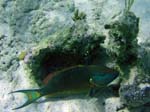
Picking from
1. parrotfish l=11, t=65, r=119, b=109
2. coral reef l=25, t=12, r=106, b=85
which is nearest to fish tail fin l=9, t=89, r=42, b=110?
parrotfish l=11, t=65, r=119, b=109

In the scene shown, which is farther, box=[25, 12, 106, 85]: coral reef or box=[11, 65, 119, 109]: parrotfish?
box=[25, 12, 106, 85]: coral reef

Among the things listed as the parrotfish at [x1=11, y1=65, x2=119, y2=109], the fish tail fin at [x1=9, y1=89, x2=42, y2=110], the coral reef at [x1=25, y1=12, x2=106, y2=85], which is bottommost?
the fish tail fin at [x1=9, y1=89, x2=42, y2=110]

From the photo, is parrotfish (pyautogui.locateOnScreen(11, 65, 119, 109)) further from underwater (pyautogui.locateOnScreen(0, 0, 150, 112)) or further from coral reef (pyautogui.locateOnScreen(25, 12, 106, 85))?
coral reef (pyautogui.locateOnScreen(25, 12, 106, 85))

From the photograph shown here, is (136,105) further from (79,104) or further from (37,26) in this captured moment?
(37,26)

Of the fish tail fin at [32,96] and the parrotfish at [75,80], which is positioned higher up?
the parrotfish at [75,80]

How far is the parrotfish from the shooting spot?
11.2ft

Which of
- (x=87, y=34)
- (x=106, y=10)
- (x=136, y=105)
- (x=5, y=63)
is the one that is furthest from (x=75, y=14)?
(x=136, y=105)

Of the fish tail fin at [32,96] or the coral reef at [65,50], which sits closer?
the fish tail fin at [32,96]

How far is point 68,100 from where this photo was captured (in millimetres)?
3607

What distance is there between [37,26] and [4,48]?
70cm

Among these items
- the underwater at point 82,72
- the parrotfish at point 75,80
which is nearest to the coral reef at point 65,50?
the underwater at point 82,72

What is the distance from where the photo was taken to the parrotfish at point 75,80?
3.42m

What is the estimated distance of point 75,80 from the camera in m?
3.50

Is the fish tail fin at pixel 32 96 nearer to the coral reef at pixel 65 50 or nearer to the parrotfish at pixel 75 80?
the parrotfish at pixel 75 80
